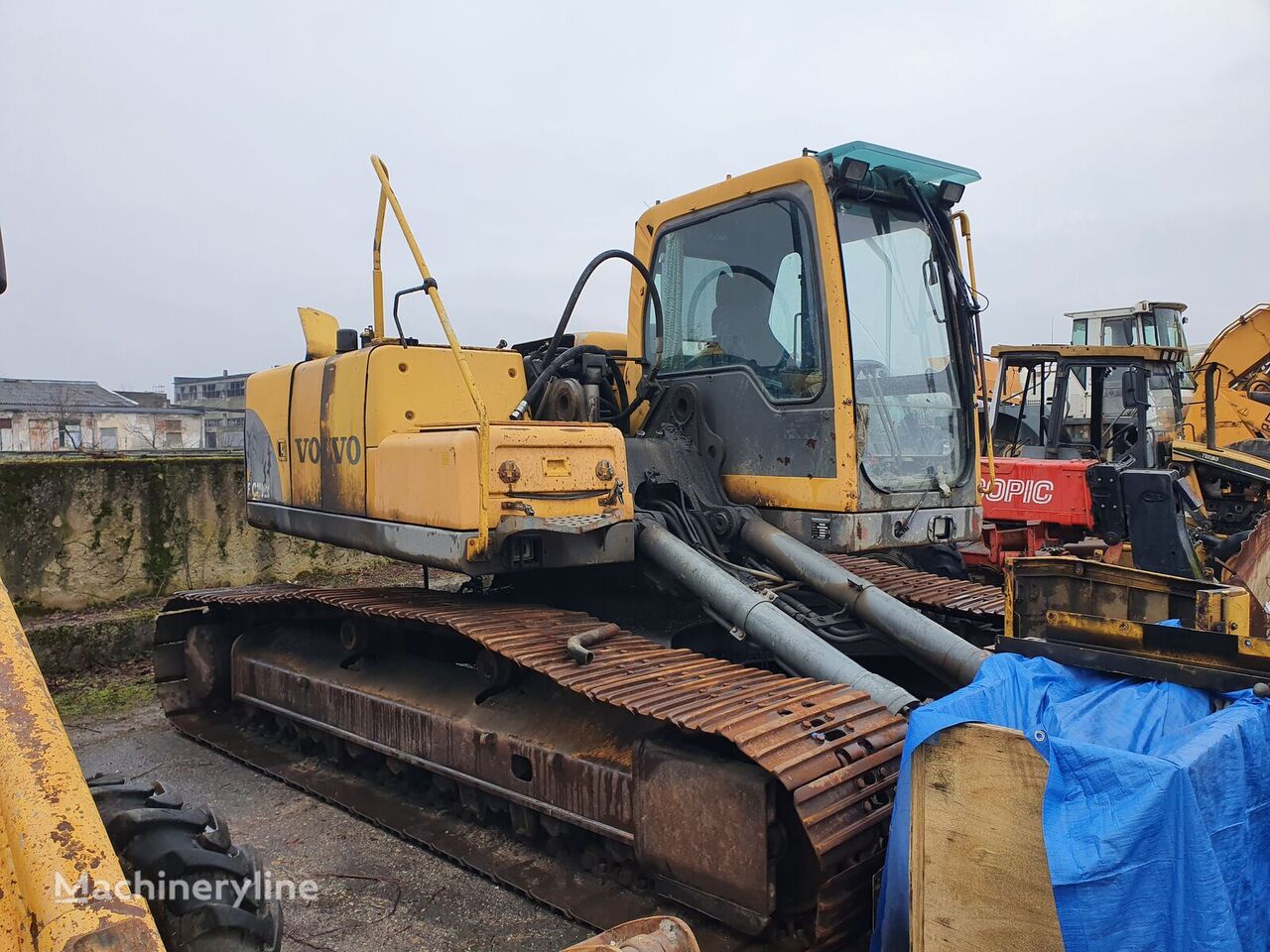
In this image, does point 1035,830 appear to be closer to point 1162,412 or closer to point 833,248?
point 833,248

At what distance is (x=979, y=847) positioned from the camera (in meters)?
2.21

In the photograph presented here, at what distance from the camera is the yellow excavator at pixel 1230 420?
32.1 feet

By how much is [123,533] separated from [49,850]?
6256mm

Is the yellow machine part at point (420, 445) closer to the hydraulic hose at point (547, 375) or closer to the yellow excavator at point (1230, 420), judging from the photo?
the hydraulic hose at point (547, 375)

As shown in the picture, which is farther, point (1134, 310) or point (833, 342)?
point (1134, 310)

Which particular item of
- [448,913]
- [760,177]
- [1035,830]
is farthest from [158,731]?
[1035,830]

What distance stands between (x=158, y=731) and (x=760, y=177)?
14.8ft

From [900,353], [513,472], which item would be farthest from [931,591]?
[513,472]

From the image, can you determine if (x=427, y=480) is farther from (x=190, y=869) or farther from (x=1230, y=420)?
(x=1230, y=420)

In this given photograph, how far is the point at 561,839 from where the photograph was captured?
3.70m

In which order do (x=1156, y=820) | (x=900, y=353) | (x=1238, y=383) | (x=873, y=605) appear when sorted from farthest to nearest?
(x=1238, y=383)
(x=900, y=353)
(x=873, y=605)
(x=1156, y=820)

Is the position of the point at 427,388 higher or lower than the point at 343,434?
higher

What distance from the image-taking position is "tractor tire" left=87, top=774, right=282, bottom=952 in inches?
77.5

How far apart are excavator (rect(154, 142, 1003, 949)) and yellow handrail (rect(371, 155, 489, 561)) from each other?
0.01 m
